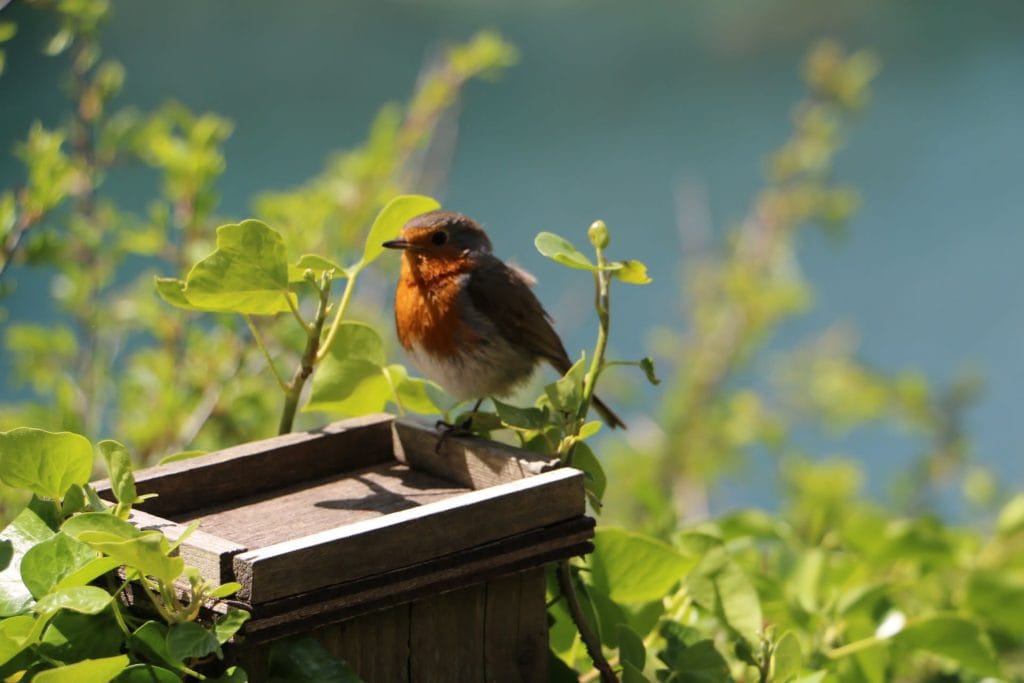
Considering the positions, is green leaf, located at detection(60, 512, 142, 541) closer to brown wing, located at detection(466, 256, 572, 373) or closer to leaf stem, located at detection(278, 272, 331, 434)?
leaf stem, located at detection(278, 272, 331, 434)

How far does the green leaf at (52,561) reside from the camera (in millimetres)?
1001

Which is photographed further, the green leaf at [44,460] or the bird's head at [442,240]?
the bird's head at [442,240]

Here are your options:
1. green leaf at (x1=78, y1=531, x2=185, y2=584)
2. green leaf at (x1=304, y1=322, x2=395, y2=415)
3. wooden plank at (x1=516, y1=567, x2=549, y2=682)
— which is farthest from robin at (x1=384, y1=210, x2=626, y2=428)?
green leaf at (x1=78, y1=531, x2=185, y2=584)

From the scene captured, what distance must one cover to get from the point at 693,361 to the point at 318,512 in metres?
2.60

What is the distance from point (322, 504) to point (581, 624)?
10.9 inches

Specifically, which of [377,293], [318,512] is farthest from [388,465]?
[377,293]

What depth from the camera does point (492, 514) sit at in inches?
43.8

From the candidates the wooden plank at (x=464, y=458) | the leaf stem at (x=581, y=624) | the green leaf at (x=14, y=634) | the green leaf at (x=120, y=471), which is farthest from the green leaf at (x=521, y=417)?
the green leaf at (x=14, y=634)

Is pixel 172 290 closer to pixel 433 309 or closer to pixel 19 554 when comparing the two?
pixel 19 554

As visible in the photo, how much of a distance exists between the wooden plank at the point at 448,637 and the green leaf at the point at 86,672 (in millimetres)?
266

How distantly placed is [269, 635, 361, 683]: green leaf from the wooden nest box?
0.7 inches

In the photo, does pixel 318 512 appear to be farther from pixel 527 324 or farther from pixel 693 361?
pixel 693 361

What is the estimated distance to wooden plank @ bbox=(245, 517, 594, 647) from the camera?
38.8 inches

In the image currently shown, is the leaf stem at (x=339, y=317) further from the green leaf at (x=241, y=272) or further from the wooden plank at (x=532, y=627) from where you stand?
the wooden plank at (x=532, y=627)
